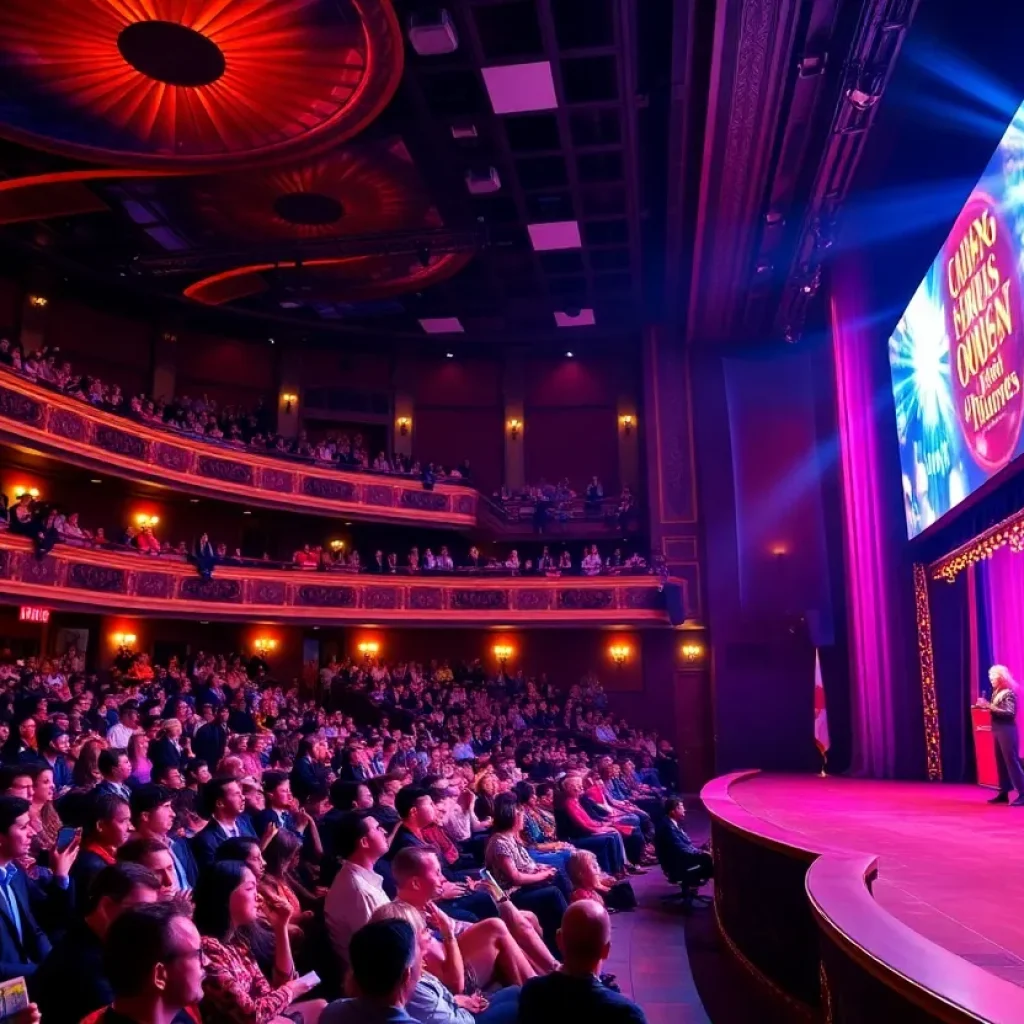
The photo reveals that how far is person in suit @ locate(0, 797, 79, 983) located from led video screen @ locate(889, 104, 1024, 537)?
646 cm

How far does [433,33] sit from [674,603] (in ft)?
32.7

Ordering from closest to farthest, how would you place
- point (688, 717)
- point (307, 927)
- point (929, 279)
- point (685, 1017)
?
1. point (307, 927)
2. point (685, 1017)
3. point (929, 279)
4. point (688, 717)

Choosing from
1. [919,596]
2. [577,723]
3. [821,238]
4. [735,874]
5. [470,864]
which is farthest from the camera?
[577,723]

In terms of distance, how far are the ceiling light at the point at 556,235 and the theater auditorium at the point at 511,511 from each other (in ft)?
0.28

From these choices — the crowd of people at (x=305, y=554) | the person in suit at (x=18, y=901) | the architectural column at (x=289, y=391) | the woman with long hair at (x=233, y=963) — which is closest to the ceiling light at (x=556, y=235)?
the crowd of people at (x=305, y=554)

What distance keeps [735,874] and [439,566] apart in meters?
12.7

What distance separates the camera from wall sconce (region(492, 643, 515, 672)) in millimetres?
18125

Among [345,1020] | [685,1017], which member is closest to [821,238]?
[685,1017]

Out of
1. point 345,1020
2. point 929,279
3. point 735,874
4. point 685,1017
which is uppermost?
point 929,279

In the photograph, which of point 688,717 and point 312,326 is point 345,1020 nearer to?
point 688,717

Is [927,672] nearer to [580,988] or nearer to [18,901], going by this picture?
[580,988]

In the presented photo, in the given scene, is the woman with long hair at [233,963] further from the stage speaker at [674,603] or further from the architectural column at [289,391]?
the architectural column at [289,391]

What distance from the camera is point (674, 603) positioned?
53.8 feet

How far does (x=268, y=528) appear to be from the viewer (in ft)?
61.2
